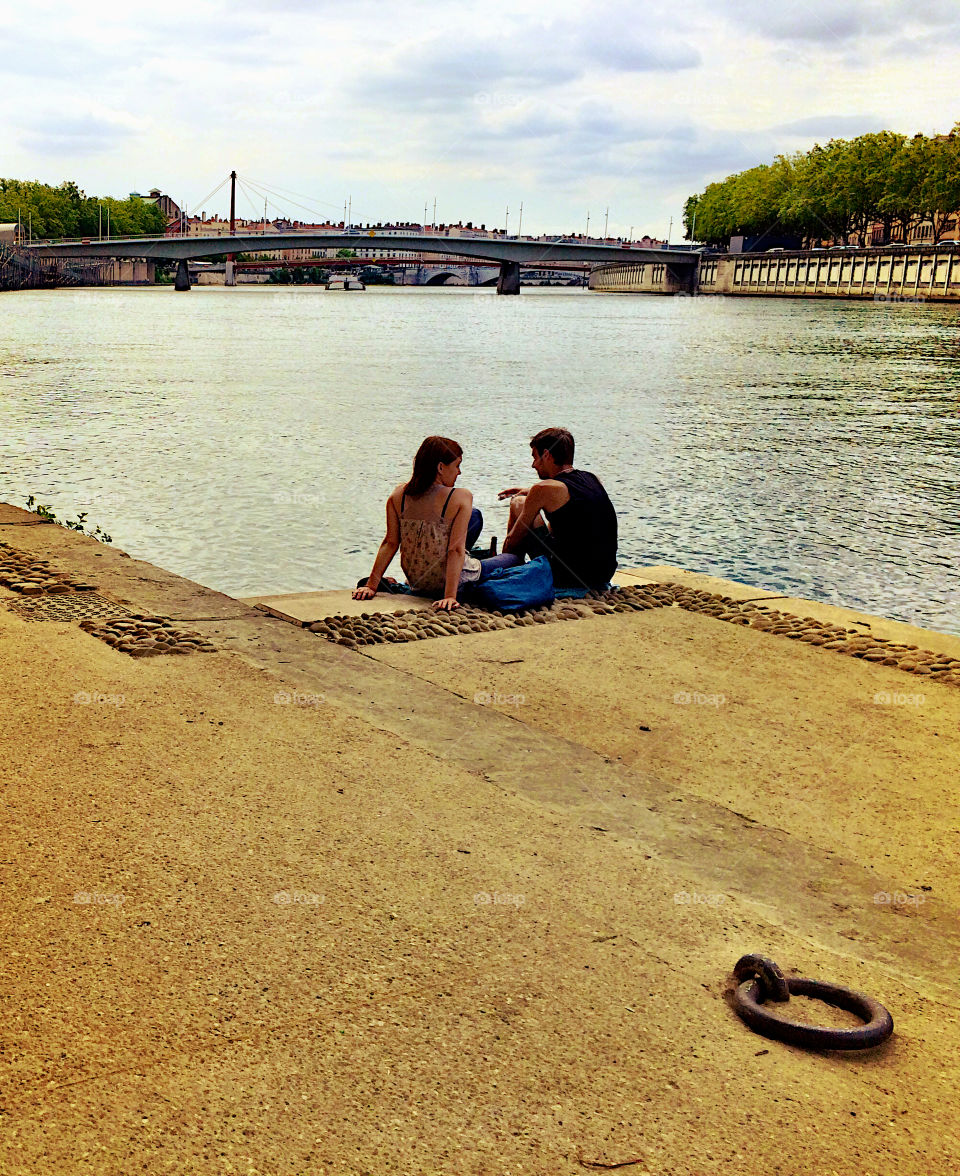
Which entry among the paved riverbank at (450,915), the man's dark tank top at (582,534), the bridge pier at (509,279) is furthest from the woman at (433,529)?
the bridge pier at (509,279)

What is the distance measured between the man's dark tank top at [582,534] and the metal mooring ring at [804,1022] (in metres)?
5.27

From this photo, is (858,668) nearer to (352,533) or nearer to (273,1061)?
(273,1061)

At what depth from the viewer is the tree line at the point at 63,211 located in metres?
126

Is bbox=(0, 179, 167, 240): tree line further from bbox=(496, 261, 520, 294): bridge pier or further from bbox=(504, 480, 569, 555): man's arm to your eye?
bbox=(504, 480, 569, 555): man's arm

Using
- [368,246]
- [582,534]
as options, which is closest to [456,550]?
[582,534]

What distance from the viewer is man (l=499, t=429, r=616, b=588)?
8234 millimetres

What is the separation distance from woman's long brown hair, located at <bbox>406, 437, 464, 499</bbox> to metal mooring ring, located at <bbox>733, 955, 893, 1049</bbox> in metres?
4.77

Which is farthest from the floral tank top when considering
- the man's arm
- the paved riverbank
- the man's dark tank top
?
the paved riverbank

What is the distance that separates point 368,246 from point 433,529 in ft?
279

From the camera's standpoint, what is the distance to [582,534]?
833 centimetres

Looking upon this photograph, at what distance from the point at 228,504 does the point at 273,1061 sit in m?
12.6

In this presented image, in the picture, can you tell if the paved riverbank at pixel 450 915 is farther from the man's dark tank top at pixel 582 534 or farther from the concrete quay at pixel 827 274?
the concrete quay at pixel 827 274

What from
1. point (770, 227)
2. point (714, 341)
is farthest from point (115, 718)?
point (770, 227)

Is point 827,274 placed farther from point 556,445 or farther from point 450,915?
point 450,915
